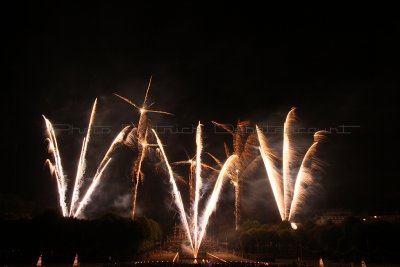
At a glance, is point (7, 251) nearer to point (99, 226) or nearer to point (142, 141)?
point (99, 226)

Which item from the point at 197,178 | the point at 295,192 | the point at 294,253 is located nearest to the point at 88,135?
the point at 197,178

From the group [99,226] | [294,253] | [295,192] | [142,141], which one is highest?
[142,141]

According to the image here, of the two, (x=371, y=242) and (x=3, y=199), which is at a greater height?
(x=3, y=199)

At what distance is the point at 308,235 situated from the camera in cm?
5700

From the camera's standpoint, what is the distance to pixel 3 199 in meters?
70.6

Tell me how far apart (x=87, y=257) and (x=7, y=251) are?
28.9ft

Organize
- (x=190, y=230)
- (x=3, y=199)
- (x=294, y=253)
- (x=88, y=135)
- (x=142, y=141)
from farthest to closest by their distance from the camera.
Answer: (x=3, y=199), (x=294, y=253), (x=190, y=230), (x=142, y=141), (x=88, y=135)

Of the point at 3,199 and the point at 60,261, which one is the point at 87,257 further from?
the point at 3,199

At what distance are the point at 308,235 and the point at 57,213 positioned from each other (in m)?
34.2

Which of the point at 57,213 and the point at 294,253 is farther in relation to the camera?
the point at 294,253

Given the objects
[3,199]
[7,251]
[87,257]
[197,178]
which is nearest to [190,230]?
[197,178]

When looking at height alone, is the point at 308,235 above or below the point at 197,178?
below

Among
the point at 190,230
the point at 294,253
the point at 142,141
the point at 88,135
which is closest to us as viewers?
the point at 88,135

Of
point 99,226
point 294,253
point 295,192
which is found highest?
point 295,192
